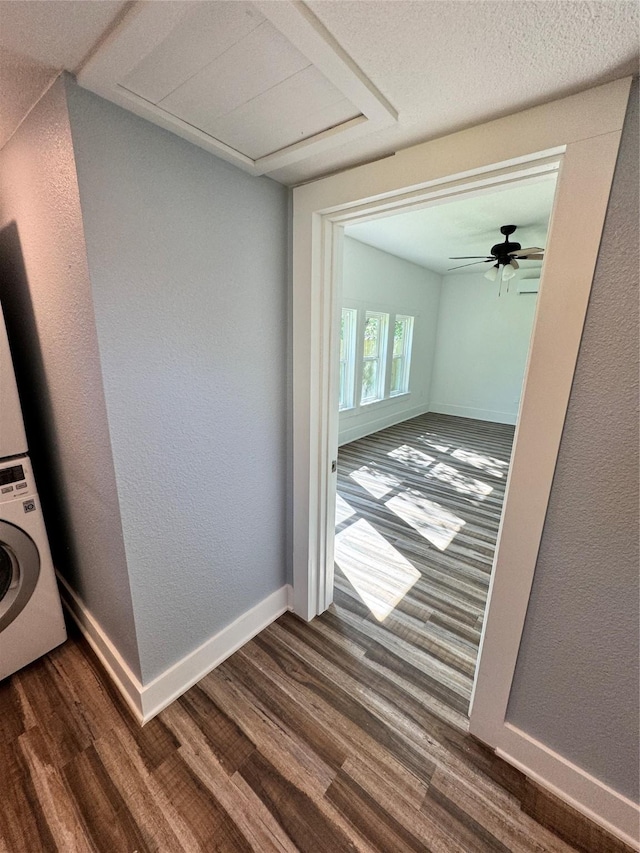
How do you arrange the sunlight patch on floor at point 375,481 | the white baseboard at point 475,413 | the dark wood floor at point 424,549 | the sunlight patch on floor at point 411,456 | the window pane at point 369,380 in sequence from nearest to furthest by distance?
1. the dark wood floor at point 424,549
2. the sunlight patch on floor at point 375,481
3. the sunlight patch on floor at point 411,456
4. the window pane at point 369,380
5. the white baseboard at point 475,413

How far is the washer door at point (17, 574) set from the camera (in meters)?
1.40

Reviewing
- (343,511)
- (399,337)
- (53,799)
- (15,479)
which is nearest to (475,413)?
(399,337)

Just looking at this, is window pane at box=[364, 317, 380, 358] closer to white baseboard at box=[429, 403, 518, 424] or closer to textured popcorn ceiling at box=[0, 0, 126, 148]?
white baseboard at box=[429, 403, 518, 424]

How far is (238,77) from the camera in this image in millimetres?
825

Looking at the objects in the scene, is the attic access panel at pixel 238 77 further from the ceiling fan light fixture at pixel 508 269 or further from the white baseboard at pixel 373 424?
the white baseboard at pixel 373 424

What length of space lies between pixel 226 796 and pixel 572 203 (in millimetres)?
2061

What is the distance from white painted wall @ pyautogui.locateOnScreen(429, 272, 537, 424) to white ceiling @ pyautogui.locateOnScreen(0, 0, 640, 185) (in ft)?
17.9

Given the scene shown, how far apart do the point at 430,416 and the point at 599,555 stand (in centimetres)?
570

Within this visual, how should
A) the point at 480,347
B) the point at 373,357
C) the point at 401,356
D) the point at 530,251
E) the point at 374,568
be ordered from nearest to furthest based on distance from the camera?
the point at 374,568
the point at 530,251
the point at 373,357
the point at 401,356
the point at 480,347

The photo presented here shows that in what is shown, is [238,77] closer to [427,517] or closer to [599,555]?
[599,555]

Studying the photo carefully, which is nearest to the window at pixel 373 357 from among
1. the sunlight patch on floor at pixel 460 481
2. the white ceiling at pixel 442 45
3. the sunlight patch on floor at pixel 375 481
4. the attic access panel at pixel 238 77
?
the sunlight patch on floor at pixel 375 481

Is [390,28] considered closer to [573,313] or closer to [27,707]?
[573,313]

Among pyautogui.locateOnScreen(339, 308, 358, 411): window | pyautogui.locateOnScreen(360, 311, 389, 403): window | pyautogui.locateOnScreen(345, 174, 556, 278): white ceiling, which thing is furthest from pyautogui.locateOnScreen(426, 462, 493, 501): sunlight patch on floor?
pyautogui.locateOnScreen(345, 174, 556, 278): white ceiling

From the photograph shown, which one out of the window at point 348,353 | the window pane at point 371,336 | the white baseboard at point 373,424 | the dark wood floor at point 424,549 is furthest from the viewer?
the window pane at point 371,336
